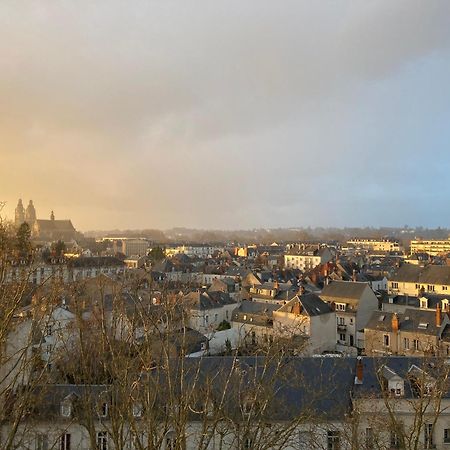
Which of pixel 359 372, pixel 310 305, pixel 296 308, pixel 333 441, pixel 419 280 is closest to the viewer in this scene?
pixel 333 441

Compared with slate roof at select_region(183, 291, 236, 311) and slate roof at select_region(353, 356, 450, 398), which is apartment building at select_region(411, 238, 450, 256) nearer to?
slate roof at select_region(183, 291, 236, 311)

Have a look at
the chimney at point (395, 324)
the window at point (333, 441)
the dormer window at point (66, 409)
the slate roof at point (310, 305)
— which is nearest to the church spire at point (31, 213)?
the slate roof at point (310, 305)

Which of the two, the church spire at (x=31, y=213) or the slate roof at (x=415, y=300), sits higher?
the church spire at (x=31, y=213)

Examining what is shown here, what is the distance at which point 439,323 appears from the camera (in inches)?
1278

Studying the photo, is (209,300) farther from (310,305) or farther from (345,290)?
(345,290)

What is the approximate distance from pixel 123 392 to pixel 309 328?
1158 inches

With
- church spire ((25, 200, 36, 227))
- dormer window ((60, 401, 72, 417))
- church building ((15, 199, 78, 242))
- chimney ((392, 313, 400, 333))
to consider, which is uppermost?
church spire ((25, 200, 36, 227))

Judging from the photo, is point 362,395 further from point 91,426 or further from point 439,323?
point 439,323

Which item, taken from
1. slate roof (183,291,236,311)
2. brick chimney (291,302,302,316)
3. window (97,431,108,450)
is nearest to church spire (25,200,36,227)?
slate roof (183,291,236,311)

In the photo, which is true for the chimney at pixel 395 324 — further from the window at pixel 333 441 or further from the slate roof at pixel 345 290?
the window at pixel 333 441

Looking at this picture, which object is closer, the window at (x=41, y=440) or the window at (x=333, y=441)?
the window at (x=41, y=440)

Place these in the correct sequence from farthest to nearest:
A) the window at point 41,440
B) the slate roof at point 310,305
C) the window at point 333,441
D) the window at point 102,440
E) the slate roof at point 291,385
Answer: the slate roof at point 310,305 → the window at point 102,440 → the slate roof at point 291,385 → the window at point 333,441 → the window at point 41,440

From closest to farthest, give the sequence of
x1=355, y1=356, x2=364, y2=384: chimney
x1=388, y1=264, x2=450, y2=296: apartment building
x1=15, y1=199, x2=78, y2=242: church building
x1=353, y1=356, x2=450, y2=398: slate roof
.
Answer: x1=353, y1=356, x2=450, y2=398: slate roof
x1=355, y1=356, x2=364, y2=384: chimney
x1=388, y1=264, x2=450, y2=296: apartment building
x1=15, y1=199, x2=78, y2=242: church building

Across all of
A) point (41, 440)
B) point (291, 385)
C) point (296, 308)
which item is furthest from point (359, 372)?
point (296, 308)
